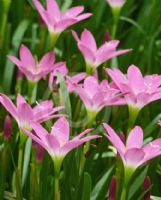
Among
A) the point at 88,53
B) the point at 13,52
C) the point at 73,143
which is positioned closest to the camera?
the point at 73,143

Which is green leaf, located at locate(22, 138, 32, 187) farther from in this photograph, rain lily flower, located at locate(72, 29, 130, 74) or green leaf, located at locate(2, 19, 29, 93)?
green leaf, located at locate(2, 19, 29, 93)

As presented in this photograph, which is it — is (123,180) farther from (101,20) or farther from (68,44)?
(101,20)

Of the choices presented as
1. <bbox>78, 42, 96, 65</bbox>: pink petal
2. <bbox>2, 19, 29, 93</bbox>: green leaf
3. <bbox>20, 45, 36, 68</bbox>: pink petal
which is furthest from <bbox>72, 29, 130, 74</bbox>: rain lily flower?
<bbox>2, 19, 29, 93</bbox>: green leaf

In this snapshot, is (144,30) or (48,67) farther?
(144,30)

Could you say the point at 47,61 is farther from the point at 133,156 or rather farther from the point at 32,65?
the point at 133,156

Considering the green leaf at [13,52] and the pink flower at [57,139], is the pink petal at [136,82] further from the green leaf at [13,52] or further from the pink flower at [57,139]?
the green leaf at [13,52]

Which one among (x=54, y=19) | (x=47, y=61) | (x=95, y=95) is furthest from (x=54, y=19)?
(x=95, y=95)

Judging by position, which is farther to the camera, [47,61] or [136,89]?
[47,61]

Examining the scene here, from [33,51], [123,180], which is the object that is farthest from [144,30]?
[123,180]

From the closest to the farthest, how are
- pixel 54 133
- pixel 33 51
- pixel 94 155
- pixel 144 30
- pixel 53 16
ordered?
Result: pixel 54 133, pixel 94 155, pixel 53 16, pixel 33 51, pixel 144 30
